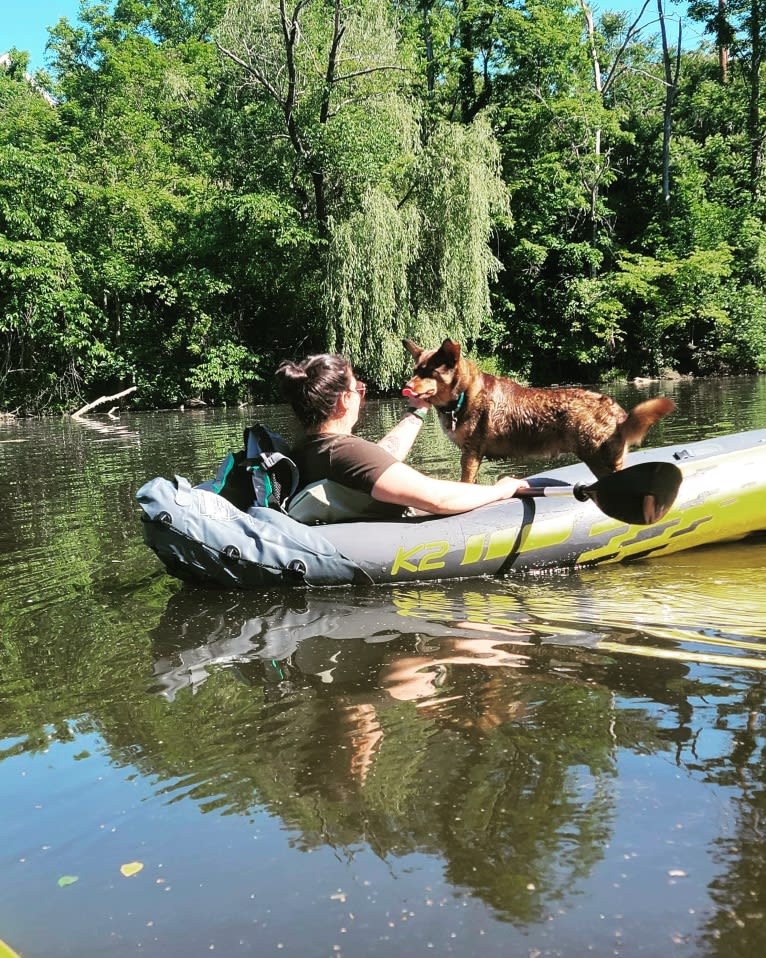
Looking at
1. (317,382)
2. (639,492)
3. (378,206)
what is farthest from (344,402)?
(378,206)

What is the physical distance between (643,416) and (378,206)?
19305 millimetres

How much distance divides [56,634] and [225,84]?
87.9ft

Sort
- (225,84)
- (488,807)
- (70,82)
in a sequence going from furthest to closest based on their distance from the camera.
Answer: (70,82) → (225,84) → (488,807)

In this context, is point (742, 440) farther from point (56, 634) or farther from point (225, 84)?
point (225, 84)

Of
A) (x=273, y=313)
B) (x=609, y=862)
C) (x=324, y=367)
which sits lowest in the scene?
(x=609, y=862)

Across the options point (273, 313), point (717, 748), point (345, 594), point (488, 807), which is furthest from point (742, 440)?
point (273, 313)

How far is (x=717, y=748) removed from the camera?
2.71m

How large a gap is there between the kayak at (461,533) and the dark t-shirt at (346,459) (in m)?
0.39

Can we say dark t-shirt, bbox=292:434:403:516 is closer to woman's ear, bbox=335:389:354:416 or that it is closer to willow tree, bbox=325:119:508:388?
woman's ear, bbox=335:389:354:416

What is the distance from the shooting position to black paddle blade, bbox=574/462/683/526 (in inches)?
196

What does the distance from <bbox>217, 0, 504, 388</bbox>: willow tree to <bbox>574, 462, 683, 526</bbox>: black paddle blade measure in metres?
18.5

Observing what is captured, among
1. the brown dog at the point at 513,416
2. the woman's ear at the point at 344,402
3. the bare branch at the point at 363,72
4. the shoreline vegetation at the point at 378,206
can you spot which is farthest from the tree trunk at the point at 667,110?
the woman's ear at the point at 344,402

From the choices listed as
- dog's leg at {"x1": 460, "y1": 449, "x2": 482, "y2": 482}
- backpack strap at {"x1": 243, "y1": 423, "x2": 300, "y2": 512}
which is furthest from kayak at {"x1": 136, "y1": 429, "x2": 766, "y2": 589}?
dog's leg at {"x1": 460, "y1": 449, "x2": 482, "y2": 482}

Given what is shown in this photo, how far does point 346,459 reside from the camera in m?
4.79
